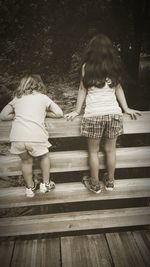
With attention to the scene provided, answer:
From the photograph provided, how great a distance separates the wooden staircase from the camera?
98.8 inches

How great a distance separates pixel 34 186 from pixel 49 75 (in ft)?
2.58

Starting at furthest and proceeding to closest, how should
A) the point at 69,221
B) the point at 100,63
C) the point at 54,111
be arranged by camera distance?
1. the point at 69,221
2. the point at 54,111
3. the point at 100,63

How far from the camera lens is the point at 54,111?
2.42m

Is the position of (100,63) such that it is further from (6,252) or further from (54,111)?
(6,252)

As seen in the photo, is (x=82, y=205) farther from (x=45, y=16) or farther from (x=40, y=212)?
(x=45, y=16)

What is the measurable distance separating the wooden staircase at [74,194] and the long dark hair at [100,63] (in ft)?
0.98

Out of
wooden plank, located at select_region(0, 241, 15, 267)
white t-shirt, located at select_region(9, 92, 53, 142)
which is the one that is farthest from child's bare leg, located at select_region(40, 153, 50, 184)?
wooden plank, located at select_region(0, 241, 15, 267)

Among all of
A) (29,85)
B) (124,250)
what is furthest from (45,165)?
(124,250)

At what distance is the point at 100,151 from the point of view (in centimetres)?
260

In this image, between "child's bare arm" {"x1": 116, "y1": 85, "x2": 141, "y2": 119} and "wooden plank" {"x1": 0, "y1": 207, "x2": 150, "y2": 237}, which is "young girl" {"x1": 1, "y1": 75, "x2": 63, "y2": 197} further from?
"wooden plank" {"x1": 0, "y1": 207, "x2": 150, "y2": 237}

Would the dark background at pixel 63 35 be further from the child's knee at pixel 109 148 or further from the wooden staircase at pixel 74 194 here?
the child's knee at pixel 109 148

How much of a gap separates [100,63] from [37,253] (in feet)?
4.68

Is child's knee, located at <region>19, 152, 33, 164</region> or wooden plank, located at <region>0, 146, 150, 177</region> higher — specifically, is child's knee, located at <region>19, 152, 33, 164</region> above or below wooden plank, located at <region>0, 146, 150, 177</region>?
above

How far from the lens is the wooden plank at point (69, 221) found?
111 inches
